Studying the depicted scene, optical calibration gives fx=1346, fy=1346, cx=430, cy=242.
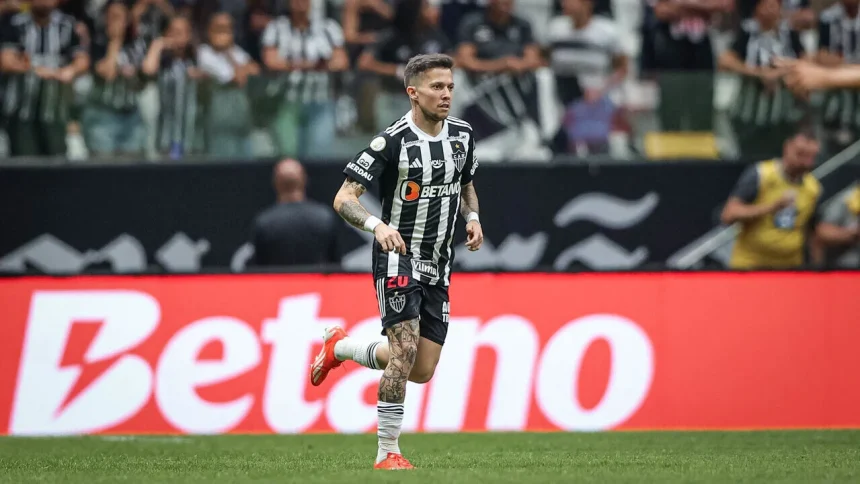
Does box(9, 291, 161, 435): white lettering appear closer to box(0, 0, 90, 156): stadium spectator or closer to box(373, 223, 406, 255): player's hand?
box(0, 0, 90, 156): stadium spectator

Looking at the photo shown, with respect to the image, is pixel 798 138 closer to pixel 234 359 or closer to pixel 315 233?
pixel 315 233

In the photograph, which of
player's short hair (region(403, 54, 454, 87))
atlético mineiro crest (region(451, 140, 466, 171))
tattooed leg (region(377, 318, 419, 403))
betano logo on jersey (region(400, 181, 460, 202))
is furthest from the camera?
atlético mineiro crest (region(451, 140, 466, 171))

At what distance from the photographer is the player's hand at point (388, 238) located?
7422mm

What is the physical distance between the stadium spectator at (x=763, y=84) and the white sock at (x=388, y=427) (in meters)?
7.74

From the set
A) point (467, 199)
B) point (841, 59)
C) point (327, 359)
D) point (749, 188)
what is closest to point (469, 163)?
point (467, 199)

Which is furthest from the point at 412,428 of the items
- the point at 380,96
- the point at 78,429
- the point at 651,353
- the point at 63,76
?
the point at 63,76

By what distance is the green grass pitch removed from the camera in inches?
290

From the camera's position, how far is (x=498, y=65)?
1445cm

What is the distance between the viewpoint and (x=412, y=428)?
11570mm

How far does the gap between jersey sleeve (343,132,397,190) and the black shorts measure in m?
0.60

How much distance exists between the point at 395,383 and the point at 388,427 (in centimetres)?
26

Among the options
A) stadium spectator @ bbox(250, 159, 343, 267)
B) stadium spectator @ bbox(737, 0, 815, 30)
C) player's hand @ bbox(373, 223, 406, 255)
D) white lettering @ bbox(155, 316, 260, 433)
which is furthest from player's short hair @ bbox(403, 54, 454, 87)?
stadium spectator @ bbox(737, 0, 815, 30)

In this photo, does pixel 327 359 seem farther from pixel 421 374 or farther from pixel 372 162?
pixel 372 162

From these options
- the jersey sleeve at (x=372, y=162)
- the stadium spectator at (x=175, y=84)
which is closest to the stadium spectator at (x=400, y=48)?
the stadium spectator at (x=175, y=84)
